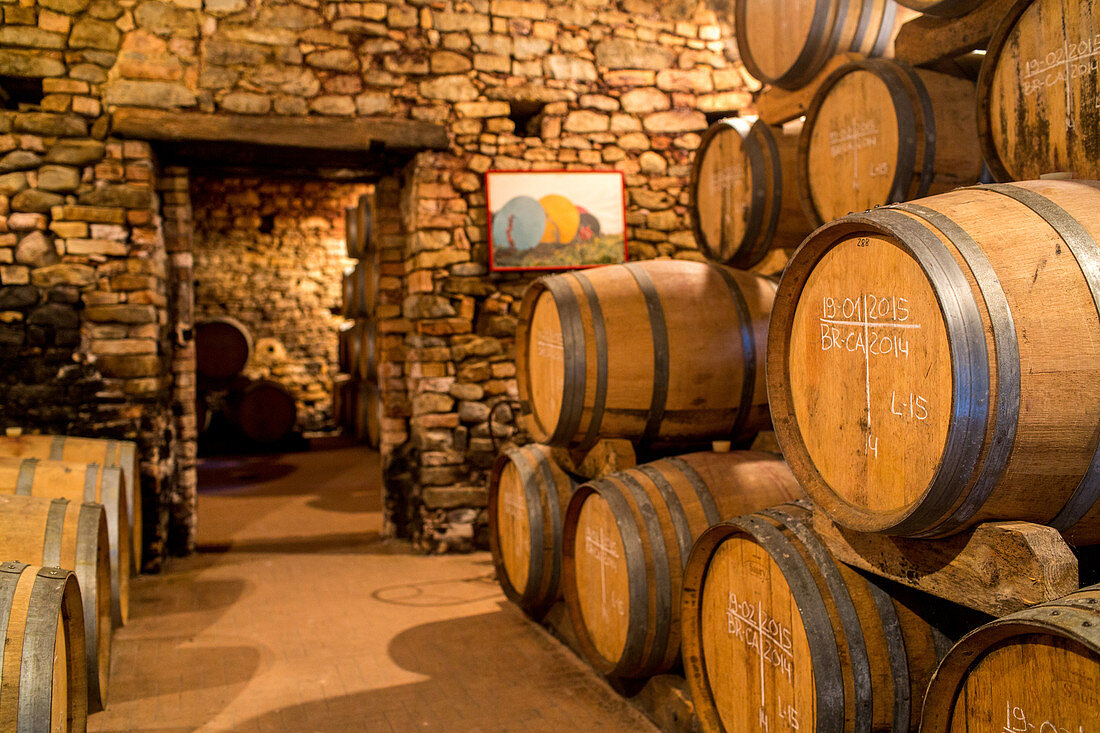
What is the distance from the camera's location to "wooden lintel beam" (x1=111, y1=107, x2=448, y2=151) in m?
4.55

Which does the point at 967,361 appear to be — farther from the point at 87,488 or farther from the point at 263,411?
the point at 263,411

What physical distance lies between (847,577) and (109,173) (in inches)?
175

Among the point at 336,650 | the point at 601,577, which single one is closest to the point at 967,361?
the point at 601,577

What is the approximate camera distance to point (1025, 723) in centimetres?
129

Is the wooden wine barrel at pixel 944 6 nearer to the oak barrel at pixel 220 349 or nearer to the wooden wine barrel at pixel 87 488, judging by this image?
the wooden wine barrel at pixel 87 488

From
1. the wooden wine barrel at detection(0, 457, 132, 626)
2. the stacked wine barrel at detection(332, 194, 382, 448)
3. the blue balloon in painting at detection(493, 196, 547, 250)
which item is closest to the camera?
the wooden wine barrel at detection(0, 457, 132, 626)

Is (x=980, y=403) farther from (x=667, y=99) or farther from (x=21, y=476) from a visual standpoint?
(x=667, y=99)

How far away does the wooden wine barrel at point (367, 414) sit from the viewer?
9.29 metres

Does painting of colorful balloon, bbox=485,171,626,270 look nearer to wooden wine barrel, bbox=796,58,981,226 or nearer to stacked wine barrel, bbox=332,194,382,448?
stacked wine barrel, bbox=332,194,382,448

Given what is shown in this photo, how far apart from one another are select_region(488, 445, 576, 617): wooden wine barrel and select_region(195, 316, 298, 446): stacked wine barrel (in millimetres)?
6117

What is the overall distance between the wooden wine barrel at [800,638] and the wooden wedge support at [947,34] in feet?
4.20

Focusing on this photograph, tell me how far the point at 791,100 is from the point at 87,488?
3076 millimetres

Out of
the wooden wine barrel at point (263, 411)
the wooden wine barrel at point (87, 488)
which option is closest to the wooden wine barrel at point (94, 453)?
the wooden wine barrel at point (87, 488)

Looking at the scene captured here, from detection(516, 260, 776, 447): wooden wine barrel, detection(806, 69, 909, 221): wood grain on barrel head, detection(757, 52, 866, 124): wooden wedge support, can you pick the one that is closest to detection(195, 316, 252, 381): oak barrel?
detection(516, 260, 776, 447): wooden wine barrel
